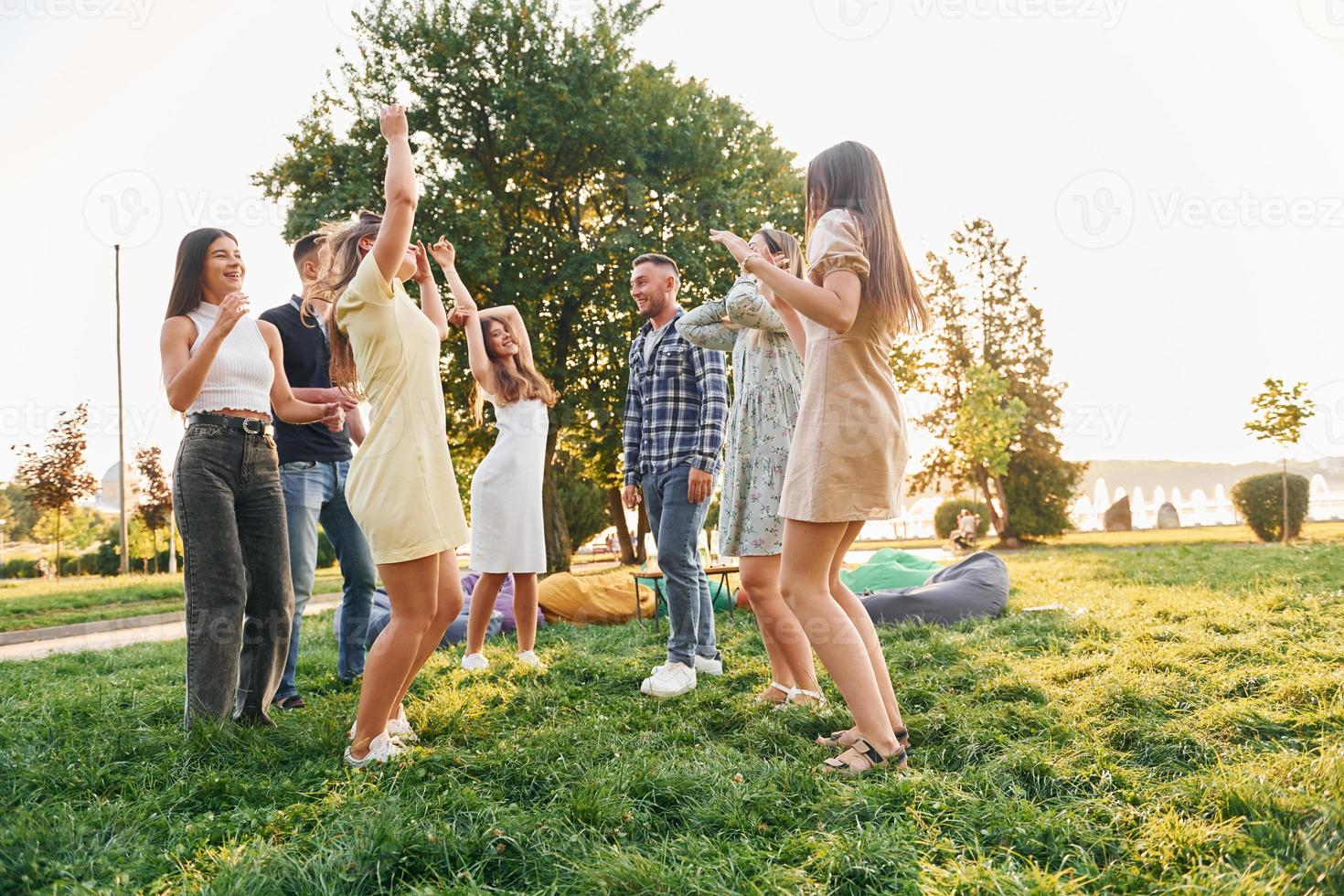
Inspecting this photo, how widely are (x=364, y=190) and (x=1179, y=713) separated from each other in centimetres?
1260

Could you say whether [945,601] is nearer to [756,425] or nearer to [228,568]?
[756,425]

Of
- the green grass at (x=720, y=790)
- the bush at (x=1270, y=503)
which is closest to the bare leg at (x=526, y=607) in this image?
the green grass at (x=720, y=790)

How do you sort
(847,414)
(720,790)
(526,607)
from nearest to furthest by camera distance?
(720,790), (847,414), (526,607)

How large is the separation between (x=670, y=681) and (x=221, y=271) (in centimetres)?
273

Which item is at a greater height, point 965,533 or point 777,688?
point 777,688

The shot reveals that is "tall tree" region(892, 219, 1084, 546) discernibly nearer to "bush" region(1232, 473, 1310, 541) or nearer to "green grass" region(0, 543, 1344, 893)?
"bush" region(1232, 473, 1310, 541)

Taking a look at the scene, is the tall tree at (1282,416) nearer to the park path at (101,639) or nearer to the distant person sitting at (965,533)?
the distant person sitting at (965,533)

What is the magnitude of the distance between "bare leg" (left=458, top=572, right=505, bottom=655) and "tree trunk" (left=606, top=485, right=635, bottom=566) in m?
15.2

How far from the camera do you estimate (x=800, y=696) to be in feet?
12.1

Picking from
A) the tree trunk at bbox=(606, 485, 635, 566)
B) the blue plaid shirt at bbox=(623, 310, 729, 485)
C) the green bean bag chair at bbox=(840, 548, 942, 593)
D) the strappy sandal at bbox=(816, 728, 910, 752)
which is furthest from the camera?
the tree trunk at bbox=(606, 485, 635, 566)

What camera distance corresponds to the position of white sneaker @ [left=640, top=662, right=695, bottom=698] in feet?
13.2

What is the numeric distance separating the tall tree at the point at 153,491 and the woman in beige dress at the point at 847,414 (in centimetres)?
2674

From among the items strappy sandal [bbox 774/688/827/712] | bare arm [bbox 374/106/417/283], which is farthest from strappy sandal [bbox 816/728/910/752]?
bare arm [bbox 374/106/417/283]

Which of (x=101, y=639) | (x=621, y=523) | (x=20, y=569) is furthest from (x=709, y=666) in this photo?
(x=20, y=569)
